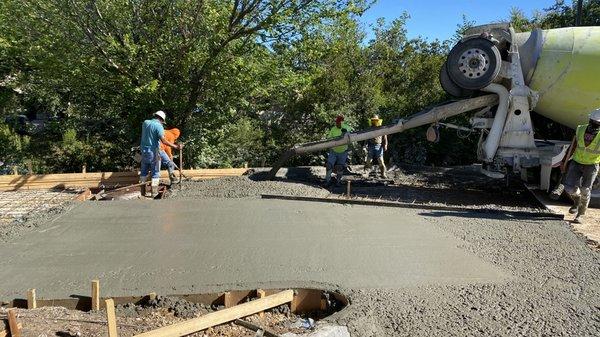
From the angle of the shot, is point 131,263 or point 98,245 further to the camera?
point 98,245

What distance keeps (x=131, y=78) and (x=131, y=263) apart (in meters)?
5.58

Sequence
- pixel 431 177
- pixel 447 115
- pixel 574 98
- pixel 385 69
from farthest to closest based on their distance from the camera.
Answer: pixel 385 69 < pixel 431 177 < pixel 447 115 < pixel 574 98

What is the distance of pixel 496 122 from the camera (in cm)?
760

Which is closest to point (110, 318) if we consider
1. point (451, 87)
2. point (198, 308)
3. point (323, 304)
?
point (198, 308)

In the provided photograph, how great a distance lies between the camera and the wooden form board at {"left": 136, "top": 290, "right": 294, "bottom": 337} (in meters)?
2.92

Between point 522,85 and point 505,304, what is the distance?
4.76 metres

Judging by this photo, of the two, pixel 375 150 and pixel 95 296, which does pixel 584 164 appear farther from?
pixel 95 296

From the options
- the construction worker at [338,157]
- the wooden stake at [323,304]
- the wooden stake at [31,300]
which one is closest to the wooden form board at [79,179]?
the construction worker at [338,157]

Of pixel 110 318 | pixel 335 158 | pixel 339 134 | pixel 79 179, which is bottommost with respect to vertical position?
pixel 110 318

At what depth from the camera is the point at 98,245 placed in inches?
197

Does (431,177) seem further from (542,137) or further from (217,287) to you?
(217,287)

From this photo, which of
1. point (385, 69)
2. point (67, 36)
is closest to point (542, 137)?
point (385, 69)

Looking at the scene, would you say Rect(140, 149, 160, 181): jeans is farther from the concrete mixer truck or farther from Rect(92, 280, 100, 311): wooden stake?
the concrete mixer truck

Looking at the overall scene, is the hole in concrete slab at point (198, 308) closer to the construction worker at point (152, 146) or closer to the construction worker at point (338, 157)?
the construction worker at point (152, 146)
